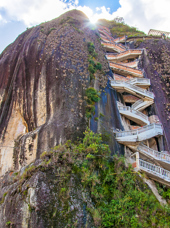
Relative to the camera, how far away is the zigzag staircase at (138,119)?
15.6m

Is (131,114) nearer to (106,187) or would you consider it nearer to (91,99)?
(91,99)

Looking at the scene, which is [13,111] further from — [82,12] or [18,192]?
[82,12]

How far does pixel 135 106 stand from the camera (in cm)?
2236

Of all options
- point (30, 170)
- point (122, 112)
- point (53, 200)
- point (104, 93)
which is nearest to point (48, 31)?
point (104, 93)

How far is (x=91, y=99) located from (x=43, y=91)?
4.09 meters

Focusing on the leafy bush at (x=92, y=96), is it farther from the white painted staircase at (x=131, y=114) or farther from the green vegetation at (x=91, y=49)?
the green vegetation at (x=91, y=49)

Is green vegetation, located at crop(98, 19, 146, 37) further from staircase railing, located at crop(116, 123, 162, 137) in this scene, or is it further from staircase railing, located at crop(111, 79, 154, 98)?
staircase railing, located at crop(116, 123, 162, 137)

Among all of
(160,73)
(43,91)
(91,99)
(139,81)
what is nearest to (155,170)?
(91,99)

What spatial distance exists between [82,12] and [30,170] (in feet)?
89.3

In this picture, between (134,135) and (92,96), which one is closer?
(134,135)

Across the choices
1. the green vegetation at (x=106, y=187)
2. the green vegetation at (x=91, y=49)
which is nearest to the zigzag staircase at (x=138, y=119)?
the green vegetation at (x=106, y=187)

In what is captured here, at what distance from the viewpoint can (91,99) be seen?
17234mm

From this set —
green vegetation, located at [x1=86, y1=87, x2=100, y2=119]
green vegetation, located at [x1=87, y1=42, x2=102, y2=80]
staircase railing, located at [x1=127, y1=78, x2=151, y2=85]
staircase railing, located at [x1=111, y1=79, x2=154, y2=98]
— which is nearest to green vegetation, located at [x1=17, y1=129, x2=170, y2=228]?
green vegetation, located at [x1=86, y1=87, x2=100, y2=119]

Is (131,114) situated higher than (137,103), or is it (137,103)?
(137,103)
